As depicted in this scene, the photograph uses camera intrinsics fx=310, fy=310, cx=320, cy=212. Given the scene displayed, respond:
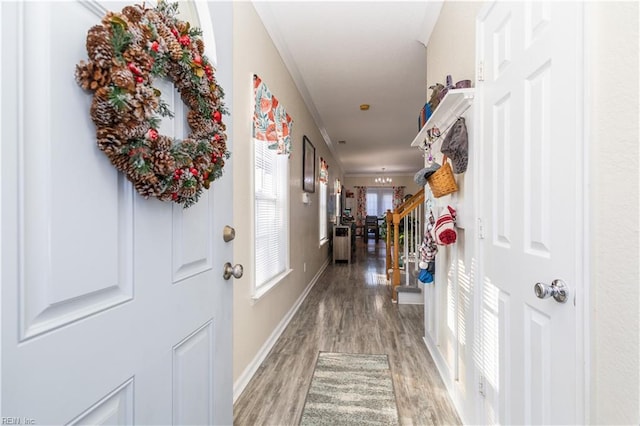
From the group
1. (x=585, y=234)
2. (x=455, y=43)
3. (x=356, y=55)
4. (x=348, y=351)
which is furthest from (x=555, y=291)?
(x=356, y=55)

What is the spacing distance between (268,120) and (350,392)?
6.48ft

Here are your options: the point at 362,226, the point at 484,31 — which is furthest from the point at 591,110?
the point at 362,226

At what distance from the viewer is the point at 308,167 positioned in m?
4.29

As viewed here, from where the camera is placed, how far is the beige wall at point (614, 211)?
68 cm

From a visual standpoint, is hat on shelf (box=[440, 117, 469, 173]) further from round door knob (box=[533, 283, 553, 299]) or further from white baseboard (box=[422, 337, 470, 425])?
white baseboard (box=[422, 337, 470, 425])

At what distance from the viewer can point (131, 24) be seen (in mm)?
638

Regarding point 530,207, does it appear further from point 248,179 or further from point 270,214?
point 270,214

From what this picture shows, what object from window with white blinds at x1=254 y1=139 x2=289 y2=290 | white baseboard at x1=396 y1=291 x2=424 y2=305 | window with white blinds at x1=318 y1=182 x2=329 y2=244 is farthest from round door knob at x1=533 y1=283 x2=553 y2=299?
→ window with white blinds at x1=318 y1=182 x2=329 y2=244

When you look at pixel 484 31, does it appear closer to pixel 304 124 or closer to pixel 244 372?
pixel 244 372

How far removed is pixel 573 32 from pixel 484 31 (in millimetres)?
684

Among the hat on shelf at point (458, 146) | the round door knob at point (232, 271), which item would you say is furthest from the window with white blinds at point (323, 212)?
the round door knob at point (232, 271)

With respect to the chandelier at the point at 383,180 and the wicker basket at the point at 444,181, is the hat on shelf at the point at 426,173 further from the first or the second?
the chandelier at the point at 383,180

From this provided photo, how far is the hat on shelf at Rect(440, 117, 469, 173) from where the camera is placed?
1.57 m

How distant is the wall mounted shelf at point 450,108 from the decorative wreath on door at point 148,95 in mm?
1211
